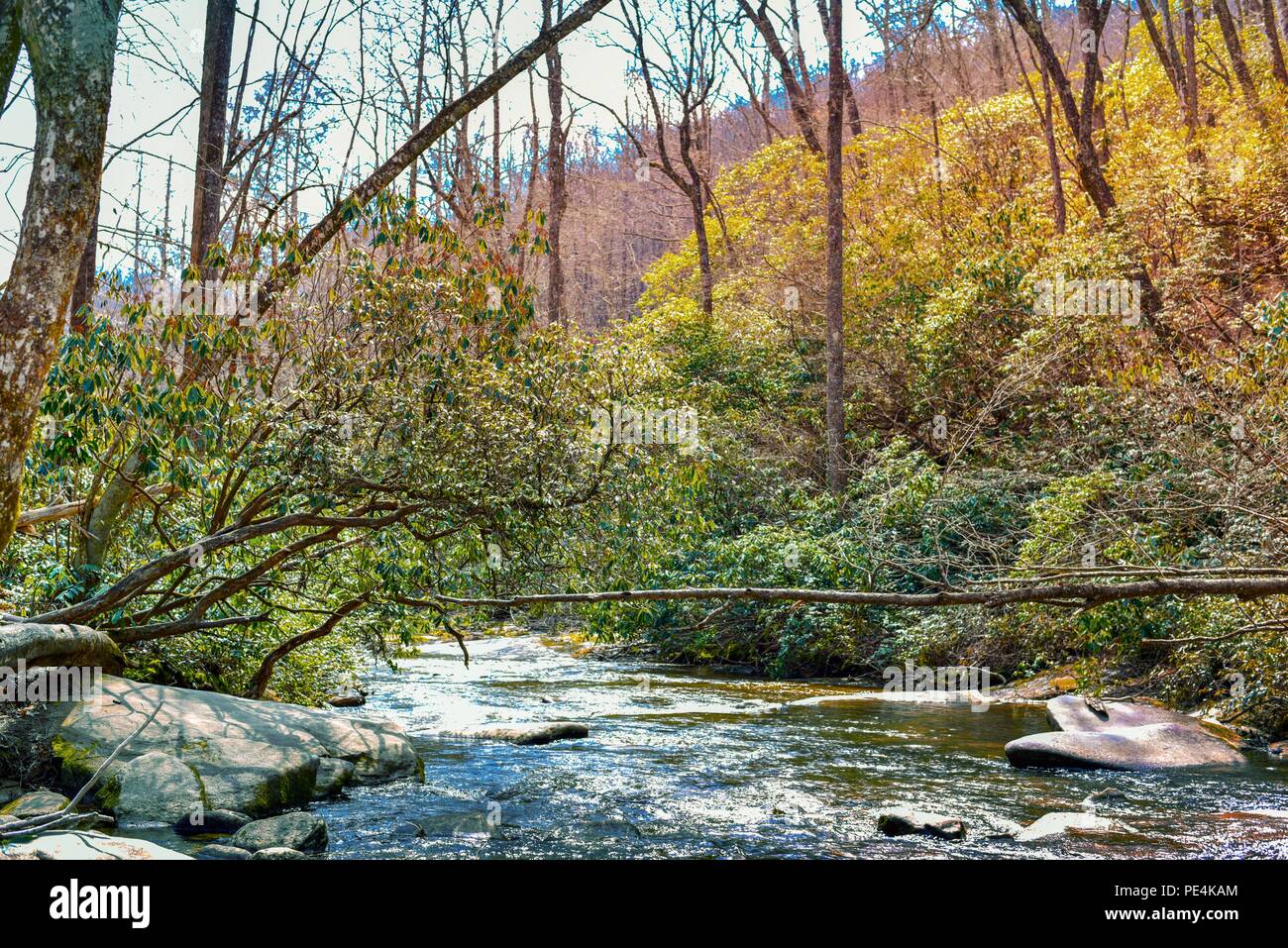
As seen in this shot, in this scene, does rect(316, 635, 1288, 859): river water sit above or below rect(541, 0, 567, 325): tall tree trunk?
below

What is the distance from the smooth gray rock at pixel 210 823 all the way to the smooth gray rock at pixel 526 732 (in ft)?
12.8

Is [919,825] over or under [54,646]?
under

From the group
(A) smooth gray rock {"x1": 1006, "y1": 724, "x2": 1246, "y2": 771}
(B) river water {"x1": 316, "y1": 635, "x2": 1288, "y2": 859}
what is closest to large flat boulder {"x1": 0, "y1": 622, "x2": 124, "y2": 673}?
(B) river water {"x1": 316, "y1": 635, "x2": 1288, "y2": 859}

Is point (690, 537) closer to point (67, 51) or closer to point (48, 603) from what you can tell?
point (48, 603)

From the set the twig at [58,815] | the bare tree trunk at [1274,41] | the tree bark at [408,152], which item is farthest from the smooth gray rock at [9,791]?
the bare tree trunk at [1274,41]

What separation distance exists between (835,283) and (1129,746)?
11.3 metres

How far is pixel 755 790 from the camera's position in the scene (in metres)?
8.12

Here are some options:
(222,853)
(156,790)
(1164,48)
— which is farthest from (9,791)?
(1164,48)

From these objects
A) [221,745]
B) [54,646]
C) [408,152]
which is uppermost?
[408,152]

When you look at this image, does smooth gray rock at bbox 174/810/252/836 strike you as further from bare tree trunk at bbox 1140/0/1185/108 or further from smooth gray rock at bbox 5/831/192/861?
bare tree trunk at bbox 1140/0/1185/108

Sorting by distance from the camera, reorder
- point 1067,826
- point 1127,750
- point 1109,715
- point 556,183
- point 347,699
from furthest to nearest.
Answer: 1. point 556,183
2. point 347,699
3. point 1109,715
4. point 1127,750
5. point 1067,826

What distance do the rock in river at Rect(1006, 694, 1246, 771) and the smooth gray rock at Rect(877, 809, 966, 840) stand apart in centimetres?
237

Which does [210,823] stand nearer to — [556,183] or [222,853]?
[222,853]

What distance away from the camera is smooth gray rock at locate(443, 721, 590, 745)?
10.2 m
